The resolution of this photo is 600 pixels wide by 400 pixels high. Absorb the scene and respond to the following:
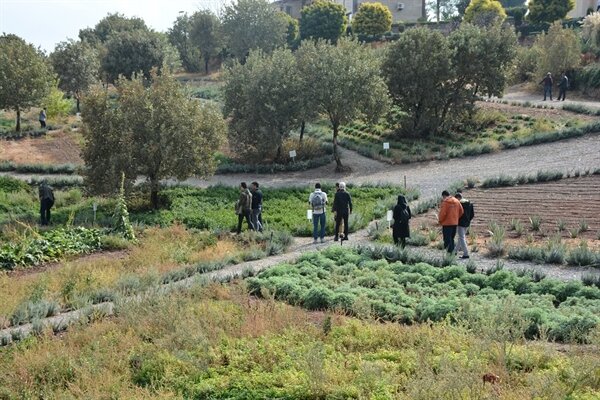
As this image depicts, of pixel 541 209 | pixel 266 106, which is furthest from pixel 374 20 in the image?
pixel 541 209

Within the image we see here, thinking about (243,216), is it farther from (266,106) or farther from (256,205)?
(266,106)

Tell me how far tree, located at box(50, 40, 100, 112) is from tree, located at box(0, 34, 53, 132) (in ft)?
36.6

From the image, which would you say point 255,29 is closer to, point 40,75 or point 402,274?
point 40,75

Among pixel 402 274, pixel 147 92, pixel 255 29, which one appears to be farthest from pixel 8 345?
pixel 255 29

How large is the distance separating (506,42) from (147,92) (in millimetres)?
19420

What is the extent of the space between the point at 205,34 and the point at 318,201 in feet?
211

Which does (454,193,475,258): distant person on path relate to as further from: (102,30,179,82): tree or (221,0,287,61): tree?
(221,0,287,61): tree

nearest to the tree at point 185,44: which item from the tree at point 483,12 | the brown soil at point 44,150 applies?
the tree at point 483,12

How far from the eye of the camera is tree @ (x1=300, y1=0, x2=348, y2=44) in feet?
241

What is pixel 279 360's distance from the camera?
10.1m

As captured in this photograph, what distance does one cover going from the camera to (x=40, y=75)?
140 ft

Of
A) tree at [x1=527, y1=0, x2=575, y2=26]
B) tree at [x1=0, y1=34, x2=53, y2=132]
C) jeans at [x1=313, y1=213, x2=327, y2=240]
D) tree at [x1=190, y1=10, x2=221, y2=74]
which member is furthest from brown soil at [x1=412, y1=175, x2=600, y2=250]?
tree at [x1=190, y1=10, x2=221, y2=74]

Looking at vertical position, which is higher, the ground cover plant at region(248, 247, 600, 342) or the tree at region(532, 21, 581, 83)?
the tree at region(532, 21, 581, 83)

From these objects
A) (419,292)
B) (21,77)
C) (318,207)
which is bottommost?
(419,292)
